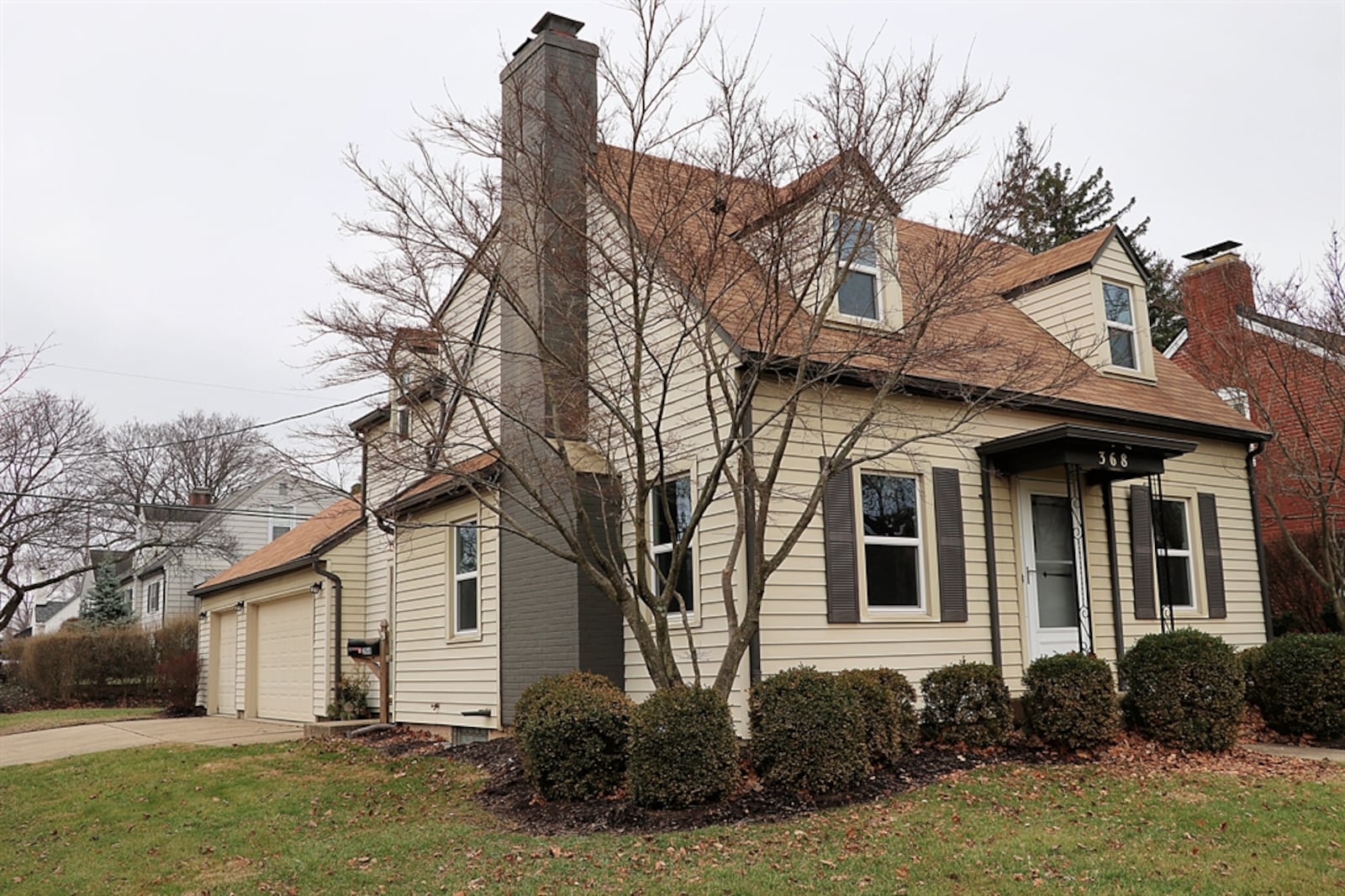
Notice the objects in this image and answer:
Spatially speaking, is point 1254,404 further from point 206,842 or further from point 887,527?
point 206,842

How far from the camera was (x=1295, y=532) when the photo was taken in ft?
60.4

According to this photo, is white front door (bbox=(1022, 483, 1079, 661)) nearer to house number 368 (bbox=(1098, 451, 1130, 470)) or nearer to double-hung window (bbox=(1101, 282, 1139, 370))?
house number 368 (bbox=(1098, 451, 1130, 470))

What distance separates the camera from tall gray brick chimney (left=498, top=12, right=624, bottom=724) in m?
10.1

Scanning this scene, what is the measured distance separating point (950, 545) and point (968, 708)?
6.88 feet

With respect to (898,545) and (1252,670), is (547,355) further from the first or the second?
(1252,670)

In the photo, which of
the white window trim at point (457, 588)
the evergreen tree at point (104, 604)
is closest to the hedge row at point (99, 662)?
the evergreen tree at point (104, 604)

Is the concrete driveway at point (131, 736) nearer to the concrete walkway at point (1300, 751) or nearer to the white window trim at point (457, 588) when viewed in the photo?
the white window trim at point (457, 588)

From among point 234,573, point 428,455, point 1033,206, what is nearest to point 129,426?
point 234,573

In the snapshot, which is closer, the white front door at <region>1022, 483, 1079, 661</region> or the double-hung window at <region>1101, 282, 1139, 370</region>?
the white front door at <region>1022, 483, 1079, 661</region>

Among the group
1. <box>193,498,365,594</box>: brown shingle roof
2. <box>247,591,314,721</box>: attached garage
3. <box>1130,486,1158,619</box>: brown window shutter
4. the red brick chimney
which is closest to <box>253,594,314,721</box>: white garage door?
<box>247,591,314,721</box>: attached garage

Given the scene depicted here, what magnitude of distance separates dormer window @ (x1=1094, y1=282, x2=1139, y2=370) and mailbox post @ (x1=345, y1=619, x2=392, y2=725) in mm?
11275

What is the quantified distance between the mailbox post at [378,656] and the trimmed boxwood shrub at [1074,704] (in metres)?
9.68

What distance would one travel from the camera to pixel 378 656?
16.5 metres

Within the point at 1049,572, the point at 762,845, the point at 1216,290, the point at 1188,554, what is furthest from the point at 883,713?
the point at 1216,290
